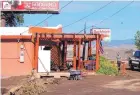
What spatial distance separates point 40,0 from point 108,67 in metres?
11.7

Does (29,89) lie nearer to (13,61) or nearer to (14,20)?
(13,61)

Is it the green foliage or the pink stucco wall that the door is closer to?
the pink stucco wall

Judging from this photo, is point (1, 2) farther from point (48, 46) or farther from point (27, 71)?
point (27, 71)

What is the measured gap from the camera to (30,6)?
4072 cm

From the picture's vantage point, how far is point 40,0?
1602 inches

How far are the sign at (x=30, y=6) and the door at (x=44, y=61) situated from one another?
9.53 metres

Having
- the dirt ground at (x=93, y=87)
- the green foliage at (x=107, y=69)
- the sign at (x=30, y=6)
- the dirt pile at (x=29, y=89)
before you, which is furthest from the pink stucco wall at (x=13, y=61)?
the sign at (x=30, y=6)

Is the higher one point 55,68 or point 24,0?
point 24,0

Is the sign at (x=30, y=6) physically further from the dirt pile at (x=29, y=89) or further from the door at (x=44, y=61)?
the dirt pile at (x=29, y=89)

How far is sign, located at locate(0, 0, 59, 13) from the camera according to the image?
40.1 metres

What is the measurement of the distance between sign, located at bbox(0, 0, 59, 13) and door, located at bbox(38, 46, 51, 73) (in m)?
9.53

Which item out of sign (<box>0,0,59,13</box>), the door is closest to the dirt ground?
the door

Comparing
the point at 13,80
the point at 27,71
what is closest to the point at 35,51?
the point at 27,71

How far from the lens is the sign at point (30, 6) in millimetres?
40094
